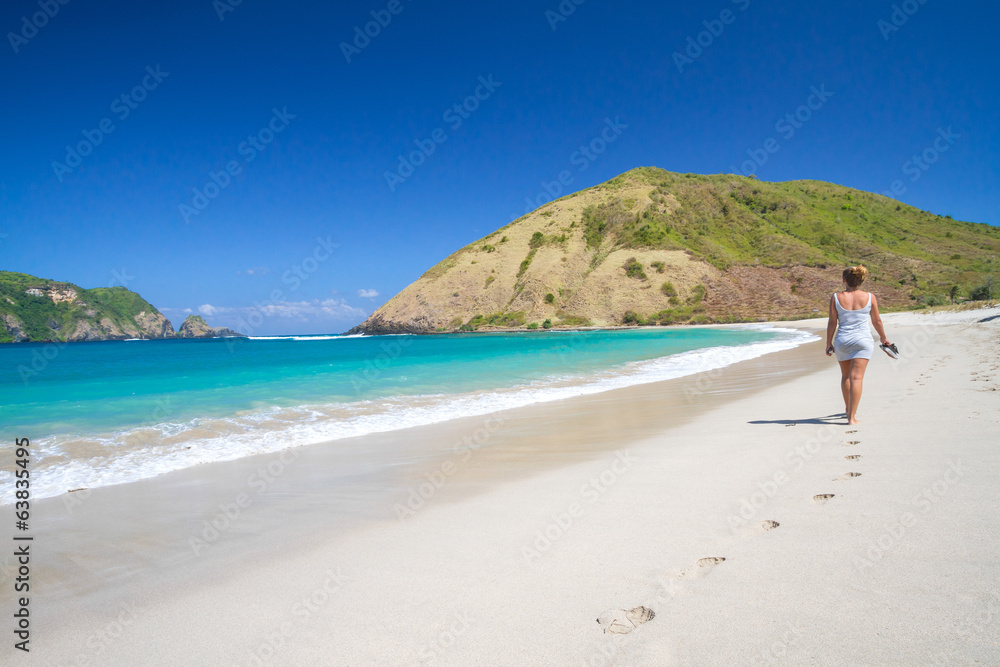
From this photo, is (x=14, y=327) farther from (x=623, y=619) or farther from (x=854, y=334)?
(x=854, y=334)

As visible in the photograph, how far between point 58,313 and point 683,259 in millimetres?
144356

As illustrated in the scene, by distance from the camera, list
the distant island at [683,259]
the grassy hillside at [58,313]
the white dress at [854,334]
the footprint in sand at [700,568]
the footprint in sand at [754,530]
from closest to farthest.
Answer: the footprint in sand at [700,568] → the footprint in sand at [754,530] → the white dress at [854,334] → the distant island at [683,259] → the grassy hillside at [58,313]

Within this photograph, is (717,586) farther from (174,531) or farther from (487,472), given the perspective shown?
(174,531)

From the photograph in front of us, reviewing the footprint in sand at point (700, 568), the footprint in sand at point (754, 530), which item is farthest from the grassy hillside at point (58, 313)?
the footprint in sand at point (754, 530)

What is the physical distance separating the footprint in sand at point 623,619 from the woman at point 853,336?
5.54 metres

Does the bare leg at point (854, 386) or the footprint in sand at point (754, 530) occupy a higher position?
the bare leg at point (854, 386)

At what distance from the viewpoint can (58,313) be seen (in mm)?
116312

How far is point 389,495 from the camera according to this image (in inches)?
192

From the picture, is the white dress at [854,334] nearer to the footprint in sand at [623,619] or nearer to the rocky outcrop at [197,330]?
the footprint in sand at [623,619]

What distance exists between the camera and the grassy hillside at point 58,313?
107000 millimetres

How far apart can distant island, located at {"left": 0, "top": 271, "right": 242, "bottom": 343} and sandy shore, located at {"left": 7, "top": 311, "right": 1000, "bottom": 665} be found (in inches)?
5640

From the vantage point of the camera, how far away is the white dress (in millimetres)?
6305

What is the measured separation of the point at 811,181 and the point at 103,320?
19329 centimetres

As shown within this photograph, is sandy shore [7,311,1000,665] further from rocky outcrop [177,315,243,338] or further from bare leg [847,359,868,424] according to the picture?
rocky outcrop [177,315,243,338]
